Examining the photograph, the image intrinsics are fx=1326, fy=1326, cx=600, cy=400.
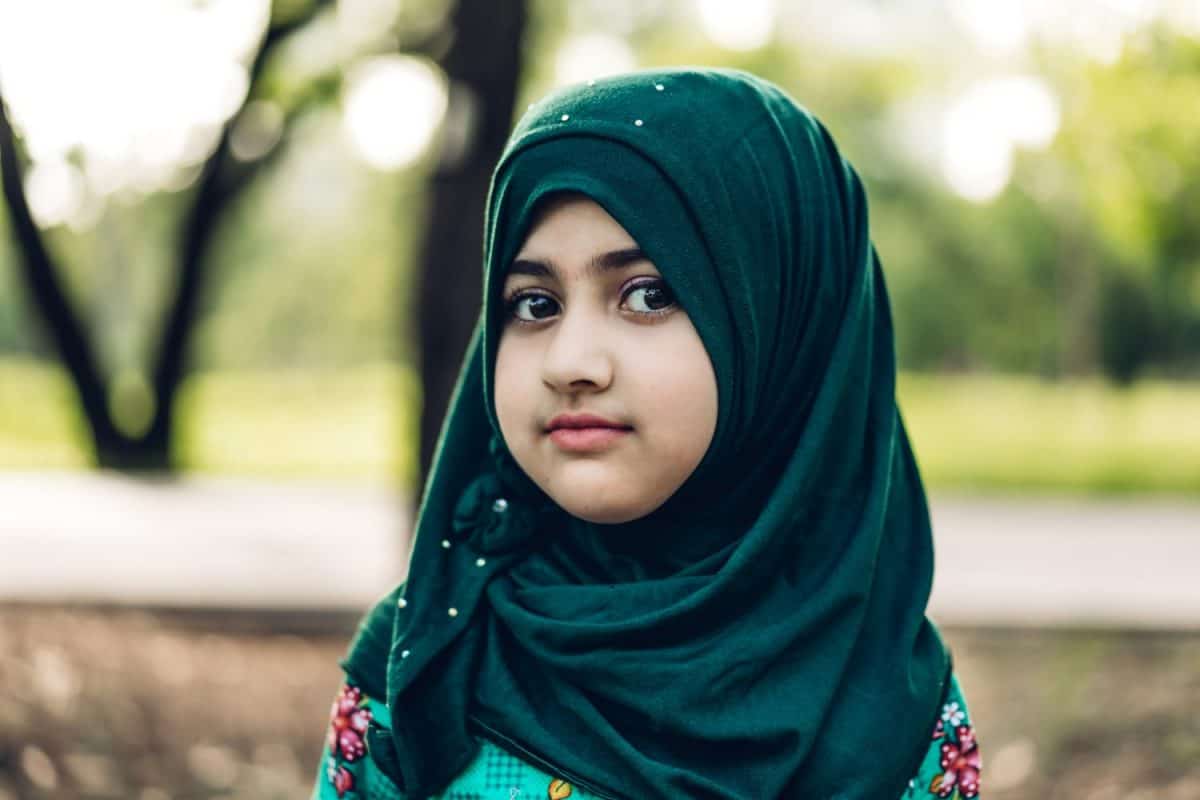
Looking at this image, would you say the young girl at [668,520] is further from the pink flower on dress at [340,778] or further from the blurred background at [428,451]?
the blurred background at [428,451]

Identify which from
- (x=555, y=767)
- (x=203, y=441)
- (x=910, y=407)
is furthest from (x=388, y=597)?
(x=910, y=407)

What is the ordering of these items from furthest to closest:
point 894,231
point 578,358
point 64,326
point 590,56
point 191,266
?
point 894,231
point 191,266
point 64,326
point 590,56
point 578,358

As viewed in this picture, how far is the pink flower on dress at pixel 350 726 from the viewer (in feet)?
5.84

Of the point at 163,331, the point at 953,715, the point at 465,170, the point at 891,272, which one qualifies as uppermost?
the point at 891,272

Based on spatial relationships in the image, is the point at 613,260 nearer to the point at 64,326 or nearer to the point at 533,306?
the point at 533,306

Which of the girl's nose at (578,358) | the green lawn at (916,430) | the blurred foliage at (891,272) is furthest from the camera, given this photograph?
the green lawn at (916,430)


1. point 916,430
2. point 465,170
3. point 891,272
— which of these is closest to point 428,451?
point 465,170

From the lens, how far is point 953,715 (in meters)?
1.77

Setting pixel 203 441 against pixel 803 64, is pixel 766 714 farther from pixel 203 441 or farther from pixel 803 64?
pixel 203 441

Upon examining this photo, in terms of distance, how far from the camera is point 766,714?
1.59m

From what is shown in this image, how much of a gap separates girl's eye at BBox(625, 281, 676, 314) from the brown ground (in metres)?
3.51

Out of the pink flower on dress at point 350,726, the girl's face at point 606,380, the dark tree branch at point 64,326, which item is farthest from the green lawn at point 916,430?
the girl's face at point 606,380

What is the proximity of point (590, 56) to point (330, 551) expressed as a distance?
19.1 ft

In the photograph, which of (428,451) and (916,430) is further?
(916,430)
